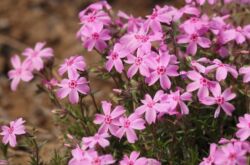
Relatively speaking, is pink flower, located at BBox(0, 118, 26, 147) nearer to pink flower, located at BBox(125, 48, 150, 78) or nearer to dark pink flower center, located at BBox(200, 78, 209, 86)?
pink flower, located at BBox(125, 48, 150, 78)

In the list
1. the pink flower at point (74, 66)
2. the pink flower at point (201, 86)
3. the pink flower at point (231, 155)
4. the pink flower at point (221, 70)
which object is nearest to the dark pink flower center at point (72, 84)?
the pink flower at point (74, 66)

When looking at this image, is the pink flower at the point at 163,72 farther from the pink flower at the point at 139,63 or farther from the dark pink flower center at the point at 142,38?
the dark pink flower center at the point at 142,38

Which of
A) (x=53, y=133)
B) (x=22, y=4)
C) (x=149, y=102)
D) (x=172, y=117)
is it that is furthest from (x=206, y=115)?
(x=22, y=4)

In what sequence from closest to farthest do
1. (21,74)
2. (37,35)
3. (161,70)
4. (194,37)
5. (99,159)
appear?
(99,159) → (161,70) → (194,37) → (21,74) → (37,35)

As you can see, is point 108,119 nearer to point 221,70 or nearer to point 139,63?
point 139,63

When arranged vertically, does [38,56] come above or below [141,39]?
above

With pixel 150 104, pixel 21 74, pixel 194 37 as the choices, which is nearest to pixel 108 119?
pixel 150 104

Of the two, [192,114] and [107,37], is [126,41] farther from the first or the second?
[192,114]
